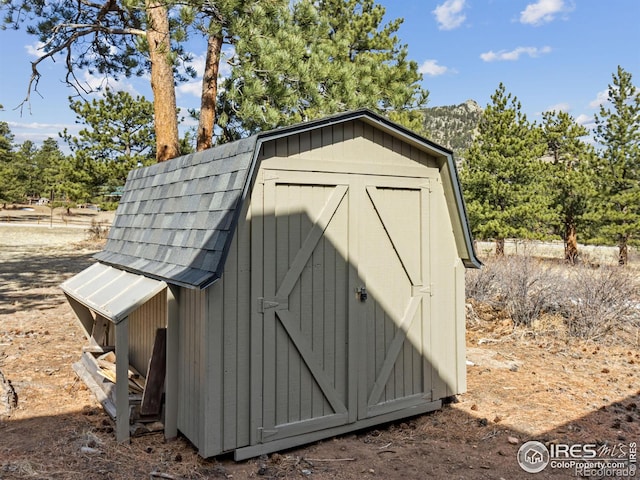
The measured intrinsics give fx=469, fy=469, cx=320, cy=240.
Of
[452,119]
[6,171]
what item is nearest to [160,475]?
[6,171]

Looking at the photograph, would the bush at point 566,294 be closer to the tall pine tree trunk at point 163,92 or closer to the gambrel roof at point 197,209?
the gambrel roof at point 197,209

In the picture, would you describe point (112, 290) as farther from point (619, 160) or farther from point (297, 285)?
point (619, 160)

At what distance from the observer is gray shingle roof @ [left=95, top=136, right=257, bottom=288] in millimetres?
3342

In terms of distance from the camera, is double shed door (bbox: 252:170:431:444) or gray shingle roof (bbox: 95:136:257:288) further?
double shed door (bbox: 252:170:431:444)

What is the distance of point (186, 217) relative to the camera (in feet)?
12.9

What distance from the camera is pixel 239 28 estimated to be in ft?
25.2

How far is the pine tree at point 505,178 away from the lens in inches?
768

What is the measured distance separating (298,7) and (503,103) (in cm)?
1421

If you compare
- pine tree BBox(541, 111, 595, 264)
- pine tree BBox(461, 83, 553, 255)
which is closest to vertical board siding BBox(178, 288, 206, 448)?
pine tree BBox(461, 83, 553, 255)

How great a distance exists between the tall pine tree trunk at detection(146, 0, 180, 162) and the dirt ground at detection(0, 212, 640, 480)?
3.42 metres

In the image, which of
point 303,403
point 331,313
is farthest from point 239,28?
point 303,403

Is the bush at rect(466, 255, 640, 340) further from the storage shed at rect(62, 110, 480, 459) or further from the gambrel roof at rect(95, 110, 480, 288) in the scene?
the gambrel roof at rect(95, 110, 480, 288)

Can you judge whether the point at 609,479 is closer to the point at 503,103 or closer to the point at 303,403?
the point at 303,403

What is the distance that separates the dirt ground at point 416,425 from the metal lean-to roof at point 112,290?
3.47ft
